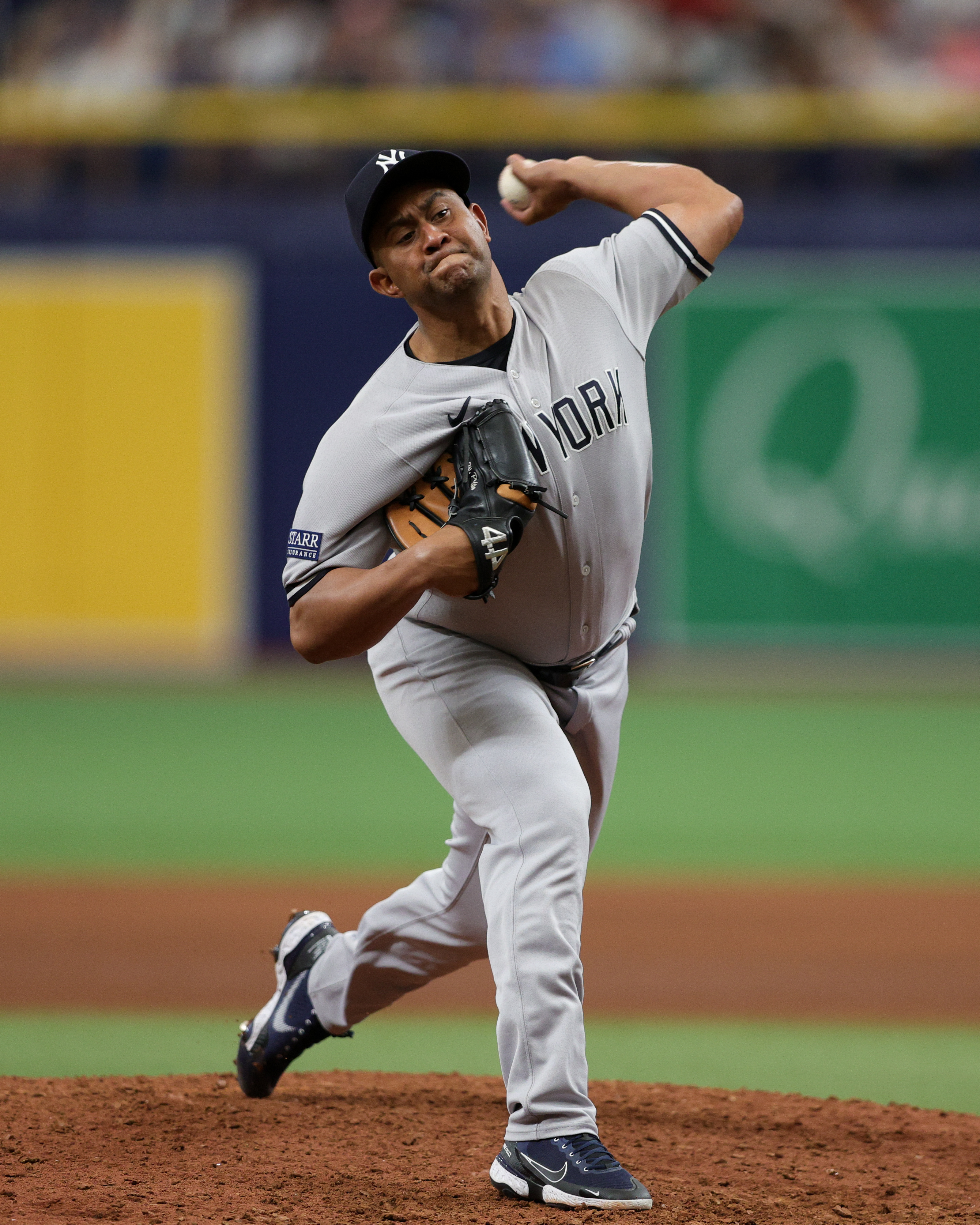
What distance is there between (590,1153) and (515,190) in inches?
82.7

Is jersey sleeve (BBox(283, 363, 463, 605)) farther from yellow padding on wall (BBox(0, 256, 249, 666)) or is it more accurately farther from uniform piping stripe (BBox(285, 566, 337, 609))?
yellow padding on wall (BBox(0, 256, 249, 666))

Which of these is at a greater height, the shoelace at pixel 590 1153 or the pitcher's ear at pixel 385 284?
the pitcher's ear at pixel 385 284

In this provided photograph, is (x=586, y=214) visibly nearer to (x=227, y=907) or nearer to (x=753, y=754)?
(x=753, y=754)

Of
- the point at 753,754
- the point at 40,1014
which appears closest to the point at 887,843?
the point at 753,754

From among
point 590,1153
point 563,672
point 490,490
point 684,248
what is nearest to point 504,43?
point 684,248

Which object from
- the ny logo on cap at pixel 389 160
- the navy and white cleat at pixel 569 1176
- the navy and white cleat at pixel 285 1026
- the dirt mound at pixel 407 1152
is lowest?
the dirt mound at pixel 407 1152

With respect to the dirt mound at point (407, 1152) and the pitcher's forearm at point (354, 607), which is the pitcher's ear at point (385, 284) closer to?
the pitcher's forearm at point (354, 607)

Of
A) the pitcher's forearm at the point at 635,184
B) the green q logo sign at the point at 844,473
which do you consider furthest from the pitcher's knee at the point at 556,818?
the green q logo sign at the point at 844,473

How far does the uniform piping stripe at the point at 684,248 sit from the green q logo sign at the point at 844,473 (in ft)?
29.8

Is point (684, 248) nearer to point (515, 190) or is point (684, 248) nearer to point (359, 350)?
point (515, 190)

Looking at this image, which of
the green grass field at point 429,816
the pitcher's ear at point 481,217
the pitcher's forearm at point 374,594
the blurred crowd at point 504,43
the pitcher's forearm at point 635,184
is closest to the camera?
the pitcher's forearm at point 374,594

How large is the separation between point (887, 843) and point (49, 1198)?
5.03m

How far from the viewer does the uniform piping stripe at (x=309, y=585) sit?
307cm

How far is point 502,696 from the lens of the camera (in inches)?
127
